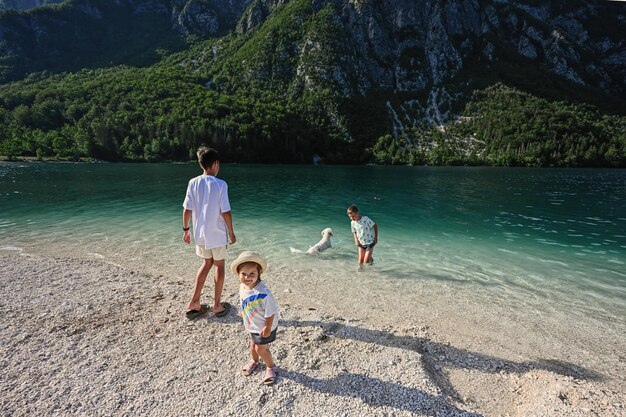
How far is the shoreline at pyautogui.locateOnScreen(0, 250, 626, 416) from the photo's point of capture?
4.47 m

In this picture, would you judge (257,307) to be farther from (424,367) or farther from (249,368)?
(424,367)

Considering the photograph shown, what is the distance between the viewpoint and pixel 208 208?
20.2 ft

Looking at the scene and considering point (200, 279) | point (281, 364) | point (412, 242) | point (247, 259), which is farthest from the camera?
point (412, 242)

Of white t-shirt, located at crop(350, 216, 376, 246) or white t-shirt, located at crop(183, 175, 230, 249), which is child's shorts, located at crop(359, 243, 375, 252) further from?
white t-shirt, located at crop(183, 175, 230, 249)

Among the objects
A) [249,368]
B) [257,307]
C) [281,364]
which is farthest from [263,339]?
[281,364]

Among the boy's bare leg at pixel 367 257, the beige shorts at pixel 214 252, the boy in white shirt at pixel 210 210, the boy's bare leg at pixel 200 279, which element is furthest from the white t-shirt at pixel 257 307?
the boy's bare leg at pixel 367 257

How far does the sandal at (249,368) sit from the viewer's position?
16.5ft

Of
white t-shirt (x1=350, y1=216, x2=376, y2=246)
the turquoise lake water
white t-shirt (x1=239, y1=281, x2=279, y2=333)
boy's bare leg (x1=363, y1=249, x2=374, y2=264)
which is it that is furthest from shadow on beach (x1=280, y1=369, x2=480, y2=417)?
boy's bare leg (x1=363, y1=249, x2=374, y2=264)

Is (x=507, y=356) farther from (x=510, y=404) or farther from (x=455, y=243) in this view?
(x=455, y=243)

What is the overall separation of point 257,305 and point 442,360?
3.75 metres

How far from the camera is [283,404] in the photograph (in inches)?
174

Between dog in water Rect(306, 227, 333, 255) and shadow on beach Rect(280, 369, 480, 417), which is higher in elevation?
shadow on beach Rect(280, 369, 480, 417)

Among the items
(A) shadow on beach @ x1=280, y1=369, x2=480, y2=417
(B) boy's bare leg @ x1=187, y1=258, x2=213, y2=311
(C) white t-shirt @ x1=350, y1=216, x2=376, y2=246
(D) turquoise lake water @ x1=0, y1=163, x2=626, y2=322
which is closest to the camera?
(A) shadow on beach @ x1=280, y1=369, x2=480, y2=417

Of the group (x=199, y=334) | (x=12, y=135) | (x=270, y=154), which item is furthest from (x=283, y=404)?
(x=12, y=135)
